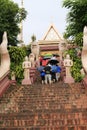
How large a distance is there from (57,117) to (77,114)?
613mm

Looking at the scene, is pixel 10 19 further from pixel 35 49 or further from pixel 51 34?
pixel 51 34

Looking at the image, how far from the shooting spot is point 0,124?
11.5m

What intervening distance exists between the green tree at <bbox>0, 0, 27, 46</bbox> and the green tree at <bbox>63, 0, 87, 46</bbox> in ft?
15.4

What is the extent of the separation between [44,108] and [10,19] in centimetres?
2215

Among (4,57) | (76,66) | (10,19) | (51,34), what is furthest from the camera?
(51,34)

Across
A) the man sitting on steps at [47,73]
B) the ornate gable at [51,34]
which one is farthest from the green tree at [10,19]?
the man sitting on steps at [47,73]

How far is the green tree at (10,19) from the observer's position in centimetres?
3294

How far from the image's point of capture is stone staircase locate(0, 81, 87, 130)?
37.3 feet

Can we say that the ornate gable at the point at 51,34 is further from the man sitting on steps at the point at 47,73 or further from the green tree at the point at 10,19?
the man sitting on steps at the point at 47,73

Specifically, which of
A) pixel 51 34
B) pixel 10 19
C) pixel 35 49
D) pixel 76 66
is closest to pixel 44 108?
pixel 76 66

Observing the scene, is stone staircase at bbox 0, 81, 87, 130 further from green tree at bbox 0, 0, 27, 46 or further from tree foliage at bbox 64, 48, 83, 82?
green tree at bbox 0, 0, 27, 46

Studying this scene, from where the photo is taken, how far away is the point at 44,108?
13125mm

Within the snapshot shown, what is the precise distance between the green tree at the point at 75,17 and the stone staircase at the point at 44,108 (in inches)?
557

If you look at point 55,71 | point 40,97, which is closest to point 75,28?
point 55,71
